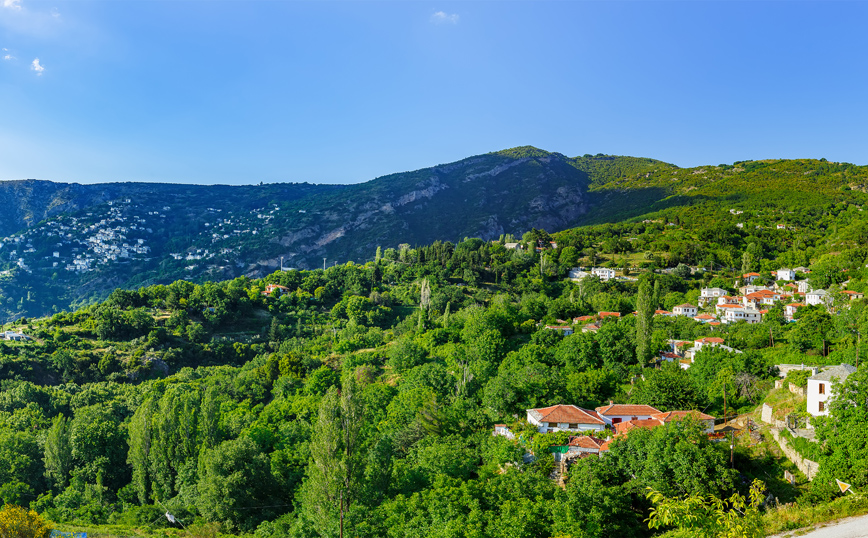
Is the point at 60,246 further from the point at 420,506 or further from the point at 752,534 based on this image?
the point at 752,534

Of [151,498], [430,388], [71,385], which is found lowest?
[151,498]

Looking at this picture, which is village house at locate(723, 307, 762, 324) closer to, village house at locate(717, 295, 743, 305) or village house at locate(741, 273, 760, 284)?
village house at locate(717, 295, 743, 305)

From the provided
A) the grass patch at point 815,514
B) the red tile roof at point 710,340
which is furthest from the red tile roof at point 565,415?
the red tile roof at point 710,340

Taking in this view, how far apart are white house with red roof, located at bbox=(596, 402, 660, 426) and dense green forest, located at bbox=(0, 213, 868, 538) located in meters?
1.77

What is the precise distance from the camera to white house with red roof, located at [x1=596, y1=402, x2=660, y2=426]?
2544 cm

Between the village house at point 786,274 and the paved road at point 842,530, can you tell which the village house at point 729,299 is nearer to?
the village house at point 786,274

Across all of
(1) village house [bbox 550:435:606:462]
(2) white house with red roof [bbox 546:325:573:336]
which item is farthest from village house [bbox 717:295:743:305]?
A: (1) village house [bbox 550:435:606:462]

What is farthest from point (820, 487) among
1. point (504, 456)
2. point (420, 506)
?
point (420, 506)

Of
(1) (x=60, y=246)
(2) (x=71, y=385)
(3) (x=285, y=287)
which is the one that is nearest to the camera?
(2) (x=71, y=385)

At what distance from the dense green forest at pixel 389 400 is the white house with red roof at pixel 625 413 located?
1.77m

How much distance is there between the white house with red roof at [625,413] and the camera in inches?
1001

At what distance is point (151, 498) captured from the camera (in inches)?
1180

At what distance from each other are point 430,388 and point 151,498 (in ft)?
59.1

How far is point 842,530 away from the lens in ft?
41.8
